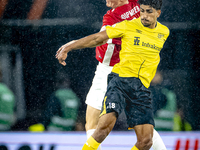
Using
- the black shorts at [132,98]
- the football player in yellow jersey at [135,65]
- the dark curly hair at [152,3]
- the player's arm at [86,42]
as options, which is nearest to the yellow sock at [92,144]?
the football player in yellow jersey at [135,65]

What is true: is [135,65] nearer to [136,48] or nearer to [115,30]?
[136,48]

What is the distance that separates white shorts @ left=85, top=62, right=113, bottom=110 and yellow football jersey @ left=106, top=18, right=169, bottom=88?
0.43 metres

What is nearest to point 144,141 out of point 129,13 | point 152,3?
point 152,3

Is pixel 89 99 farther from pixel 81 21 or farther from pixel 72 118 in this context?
pixel 81 21

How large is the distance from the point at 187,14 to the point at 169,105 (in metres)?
1.91

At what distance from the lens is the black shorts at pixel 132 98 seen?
2.08 m

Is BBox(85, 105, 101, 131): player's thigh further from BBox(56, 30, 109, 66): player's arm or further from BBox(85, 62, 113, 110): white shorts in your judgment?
BBox(56, 30, 109, 66): player's arm

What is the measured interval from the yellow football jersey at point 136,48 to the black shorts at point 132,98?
59 millimetres

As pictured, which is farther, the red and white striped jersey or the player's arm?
the red and white striped jersey

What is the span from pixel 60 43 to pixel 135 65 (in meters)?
3.52

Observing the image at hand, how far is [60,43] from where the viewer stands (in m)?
5.44

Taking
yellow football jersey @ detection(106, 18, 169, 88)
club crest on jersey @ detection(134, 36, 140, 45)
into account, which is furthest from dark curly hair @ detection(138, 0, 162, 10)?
club crest on jersey @ detection(134, 36, 140, 45)

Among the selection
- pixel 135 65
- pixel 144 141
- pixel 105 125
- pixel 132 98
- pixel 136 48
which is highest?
pixel 136 48

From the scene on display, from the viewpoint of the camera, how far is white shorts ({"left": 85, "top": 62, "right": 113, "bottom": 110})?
256 centimetres
